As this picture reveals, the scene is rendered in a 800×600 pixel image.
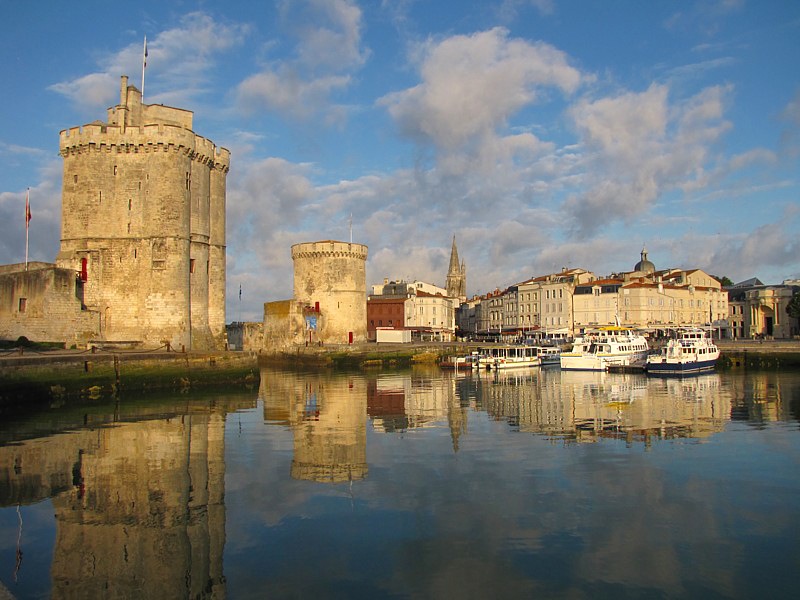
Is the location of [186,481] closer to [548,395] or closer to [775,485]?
[775,485]

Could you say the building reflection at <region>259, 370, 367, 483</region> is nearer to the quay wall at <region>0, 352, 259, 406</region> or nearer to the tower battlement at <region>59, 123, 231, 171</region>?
the quay wall at <region>0, 352, 259, 406</region>

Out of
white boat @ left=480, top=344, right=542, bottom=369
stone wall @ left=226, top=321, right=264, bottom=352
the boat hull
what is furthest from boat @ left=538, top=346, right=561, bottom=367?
stone wall @ left=226, top=321, right=264, bottom=352

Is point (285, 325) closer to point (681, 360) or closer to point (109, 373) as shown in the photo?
point (109, 373)

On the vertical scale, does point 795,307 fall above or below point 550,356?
above

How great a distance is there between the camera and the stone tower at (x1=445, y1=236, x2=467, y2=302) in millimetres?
107188

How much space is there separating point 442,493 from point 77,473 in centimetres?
659

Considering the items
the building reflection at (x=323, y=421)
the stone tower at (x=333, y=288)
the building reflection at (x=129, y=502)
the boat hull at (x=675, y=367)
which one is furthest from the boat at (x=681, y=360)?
the building reflection at (x=129, y=502)

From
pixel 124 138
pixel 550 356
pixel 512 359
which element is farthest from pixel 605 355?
pixel 124 138

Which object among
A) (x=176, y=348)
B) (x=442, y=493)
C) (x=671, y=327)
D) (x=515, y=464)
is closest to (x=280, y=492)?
(x=442, y=493)

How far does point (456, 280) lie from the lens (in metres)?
108

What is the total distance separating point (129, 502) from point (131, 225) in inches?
848

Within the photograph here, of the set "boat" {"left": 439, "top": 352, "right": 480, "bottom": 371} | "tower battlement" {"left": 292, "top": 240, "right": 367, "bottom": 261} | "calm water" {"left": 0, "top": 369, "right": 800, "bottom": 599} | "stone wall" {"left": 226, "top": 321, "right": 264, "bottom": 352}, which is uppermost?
"tower battlement" {"left": 292, "top": 240, "right": 367, "bottom": 261}

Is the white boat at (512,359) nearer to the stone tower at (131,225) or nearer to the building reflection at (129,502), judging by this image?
the stone tower at (131,225)

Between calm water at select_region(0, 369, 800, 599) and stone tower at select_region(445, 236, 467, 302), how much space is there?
88.2m
